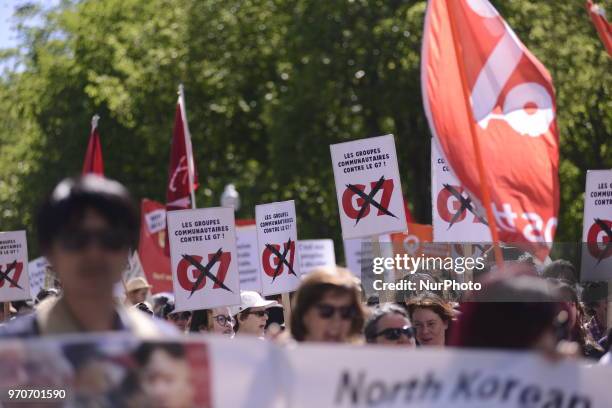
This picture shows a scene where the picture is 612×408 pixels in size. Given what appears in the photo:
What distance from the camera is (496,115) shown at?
27.0 ft

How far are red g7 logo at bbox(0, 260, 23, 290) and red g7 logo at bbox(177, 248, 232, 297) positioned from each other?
97.8 inches

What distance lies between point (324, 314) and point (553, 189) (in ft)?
11.2

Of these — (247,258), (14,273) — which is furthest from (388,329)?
(247,258)

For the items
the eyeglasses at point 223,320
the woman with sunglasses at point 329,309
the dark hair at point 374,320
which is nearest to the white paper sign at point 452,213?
the eyeglasses at point 223,320

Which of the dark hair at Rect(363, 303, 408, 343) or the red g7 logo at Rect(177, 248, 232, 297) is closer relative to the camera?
the dark hair at Rect(363, 303, 408, 343)

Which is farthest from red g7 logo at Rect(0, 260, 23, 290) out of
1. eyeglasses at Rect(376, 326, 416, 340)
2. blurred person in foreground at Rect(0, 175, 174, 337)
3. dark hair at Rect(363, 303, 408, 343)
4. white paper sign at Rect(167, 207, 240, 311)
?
blurred person in foreground at Rect(0, 175, 174, 337)

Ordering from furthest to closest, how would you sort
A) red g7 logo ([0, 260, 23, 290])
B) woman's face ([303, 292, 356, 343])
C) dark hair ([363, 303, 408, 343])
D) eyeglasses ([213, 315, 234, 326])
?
1. red g7 logo ([0, 260, 23, 290])
2. eyeglasses ([213, 315, 234, 326])
3. dark hair ([363, 303, 408, 343])
4. woman's face ([303, 292, 356, 343])

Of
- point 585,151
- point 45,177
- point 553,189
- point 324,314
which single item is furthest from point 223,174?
point 324,314

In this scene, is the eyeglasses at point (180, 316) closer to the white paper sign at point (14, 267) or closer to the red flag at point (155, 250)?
the white paper sign at point (14, 267)

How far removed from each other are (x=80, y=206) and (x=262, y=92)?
2756 cm

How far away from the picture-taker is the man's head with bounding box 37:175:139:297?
3697mm

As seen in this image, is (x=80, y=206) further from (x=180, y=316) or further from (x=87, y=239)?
(x=180, y=316)

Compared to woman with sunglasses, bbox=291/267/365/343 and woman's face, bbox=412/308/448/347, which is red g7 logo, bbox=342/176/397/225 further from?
woman with sunglasses, bbox=291/267/365/343

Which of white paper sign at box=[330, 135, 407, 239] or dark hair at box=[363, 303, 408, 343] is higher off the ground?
white paper sign at box=[330, 135, 407, 239]
